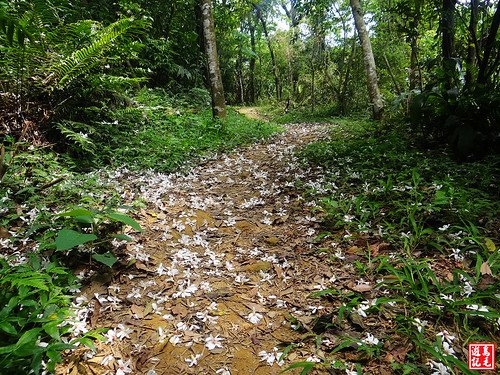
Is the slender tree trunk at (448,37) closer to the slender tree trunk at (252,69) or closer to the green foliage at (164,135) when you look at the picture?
the green foliage at (164,135)

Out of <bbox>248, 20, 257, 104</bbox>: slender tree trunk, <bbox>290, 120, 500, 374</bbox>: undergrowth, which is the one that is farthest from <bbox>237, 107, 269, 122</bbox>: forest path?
<bbox>290, 120, 500, 374</bbox>: undergrowth

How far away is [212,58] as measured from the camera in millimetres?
9000

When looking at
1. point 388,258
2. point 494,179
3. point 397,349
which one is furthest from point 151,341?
point 494,179

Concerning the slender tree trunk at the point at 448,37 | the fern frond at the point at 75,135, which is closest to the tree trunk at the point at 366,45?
the slender tree trunk at the point at 448,37

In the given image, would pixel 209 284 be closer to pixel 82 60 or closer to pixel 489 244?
pixel 489 244

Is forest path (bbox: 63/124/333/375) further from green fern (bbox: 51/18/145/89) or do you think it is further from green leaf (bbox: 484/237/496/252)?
green fern (bbox: 51/18/145/89)

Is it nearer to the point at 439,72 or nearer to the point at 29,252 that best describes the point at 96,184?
the point at 29,252

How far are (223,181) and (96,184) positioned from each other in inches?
93.1

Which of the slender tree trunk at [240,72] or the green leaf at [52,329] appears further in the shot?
the slender tree trunk at [240,72]

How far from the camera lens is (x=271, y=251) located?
3.82 meters

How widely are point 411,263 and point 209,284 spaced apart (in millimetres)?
2167

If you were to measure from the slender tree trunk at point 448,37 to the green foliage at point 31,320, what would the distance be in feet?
24.4

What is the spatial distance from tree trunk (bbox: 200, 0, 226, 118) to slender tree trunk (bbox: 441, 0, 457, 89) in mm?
5918

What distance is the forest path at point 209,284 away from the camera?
2443 millimetres
